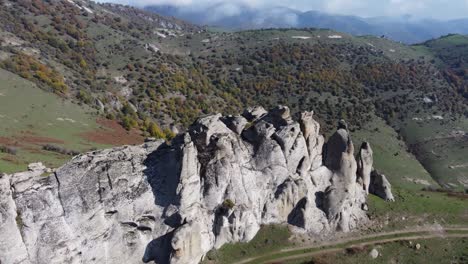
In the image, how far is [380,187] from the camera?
2677 inches

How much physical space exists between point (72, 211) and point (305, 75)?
148m

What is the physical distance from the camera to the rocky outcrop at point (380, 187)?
220 feet

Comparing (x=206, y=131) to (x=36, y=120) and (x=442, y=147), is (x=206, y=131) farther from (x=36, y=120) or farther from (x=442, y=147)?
(x=442, y=147)

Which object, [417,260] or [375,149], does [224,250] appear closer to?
[417,260]

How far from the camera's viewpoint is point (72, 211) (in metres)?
46.2

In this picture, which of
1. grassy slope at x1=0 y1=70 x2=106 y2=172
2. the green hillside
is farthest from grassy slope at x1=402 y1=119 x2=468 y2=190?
grassy slope at x1=0 y1=70 x2=106 y2=172

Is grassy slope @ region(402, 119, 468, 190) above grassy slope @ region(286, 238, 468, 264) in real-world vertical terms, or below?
below

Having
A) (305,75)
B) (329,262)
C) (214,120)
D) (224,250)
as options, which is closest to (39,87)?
(214,120)

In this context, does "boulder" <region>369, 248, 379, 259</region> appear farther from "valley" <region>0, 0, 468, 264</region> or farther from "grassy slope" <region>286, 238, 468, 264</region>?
"valley" <region>0, 0, 468, 264</region>

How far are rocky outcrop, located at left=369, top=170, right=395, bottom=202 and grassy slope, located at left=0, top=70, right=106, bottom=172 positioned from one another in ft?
153

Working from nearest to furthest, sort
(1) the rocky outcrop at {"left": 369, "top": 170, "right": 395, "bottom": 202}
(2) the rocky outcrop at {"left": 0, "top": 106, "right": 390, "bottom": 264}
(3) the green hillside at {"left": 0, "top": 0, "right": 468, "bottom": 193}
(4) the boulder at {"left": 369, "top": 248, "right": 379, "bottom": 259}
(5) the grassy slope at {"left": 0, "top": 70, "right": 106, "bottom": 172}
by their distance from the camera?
(2) the rocky outcrop at {"left": 0, "top": 106, "right": 390, "bottom": 264} < (4) the boulder at {"left": 369, "top": 248, "right": 379, "bottom": 259} < (1) the rocky outcrop at {"left": 369, "top": 170, "right": 395, "bottom": 202} < (5) the grassy slope at {"left": 0, "top": 70, "right": 106, "bottom": 172} < (3) the green hillside at {"left": 0, "top": 0, "right": 468, "bottom": 193}

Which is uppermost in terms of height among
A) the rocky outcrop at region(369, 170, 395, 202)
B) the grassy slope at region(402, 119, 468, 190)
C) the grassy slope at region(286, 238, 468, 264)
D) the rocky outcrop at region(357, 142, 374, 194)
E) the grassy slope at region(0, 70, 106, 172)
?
the grassy slope at region(0, 70, 106, 172)

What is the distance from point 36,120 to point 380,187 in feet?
216

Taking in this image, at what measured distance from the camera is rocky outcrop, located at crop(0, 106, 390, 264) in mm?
45000
